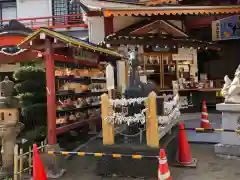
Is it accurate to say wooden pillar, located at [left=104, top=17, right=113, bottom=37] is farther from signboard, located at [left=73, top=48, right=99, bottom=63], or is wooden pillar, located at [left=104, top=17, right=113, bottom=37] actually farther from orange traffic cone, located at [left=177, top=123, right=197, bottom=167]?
orange traffic cone, located at [left=177, top=123, right=197, bottom=167]

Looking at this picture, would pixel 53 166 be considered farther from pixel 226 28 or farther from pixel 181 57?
pixel 226 28

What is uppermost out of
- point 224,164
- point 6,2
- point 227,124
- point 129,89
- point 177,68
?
point 6,2

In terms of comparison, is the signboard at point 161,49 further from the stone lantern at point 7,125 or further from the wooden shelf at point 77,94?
the stone lantern at point 7,125

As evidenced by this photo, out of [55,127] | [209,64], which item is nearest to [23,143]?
[55,127]

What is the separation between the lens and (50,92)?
25.3 ft

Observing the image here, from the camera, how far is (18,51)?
934 cm

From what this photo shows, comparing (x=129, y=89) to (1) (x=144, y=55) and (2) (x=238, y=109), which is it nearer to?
(2) (x=238, y=109)

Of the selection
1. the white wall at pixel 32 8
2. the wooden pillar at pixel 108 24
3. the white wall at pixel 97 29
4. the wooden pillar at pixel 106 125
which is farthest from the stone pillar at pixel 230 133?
the white wall at pixel 32 8

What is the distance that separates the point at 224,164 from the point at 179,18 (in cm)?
1000

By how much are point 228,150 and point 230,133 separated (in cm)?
49

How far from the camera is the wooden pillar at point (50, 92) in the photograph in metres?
7.64

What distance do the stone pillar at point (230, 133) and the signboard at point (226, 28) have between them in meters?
7.55

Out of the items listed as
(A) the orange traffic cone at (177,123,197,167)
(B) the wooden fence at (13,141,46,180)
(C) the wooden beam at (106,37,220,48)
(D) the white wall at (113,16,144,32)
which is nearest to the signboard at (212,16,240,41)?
(C) the wooden beam at (106,37,220,48)

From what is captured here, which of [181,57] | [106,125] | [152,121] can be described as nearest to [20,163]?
[106,125]
